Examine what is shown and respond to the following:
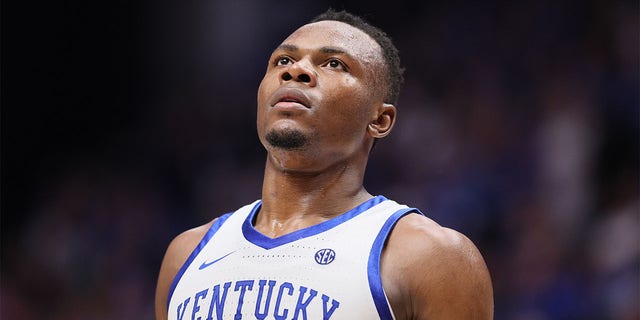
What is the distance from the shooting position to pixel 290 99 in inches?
140

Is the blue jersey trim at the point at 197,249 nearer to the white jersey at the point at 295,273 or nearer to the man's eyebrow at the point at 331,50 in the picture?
the white jersey at the point at 295,273

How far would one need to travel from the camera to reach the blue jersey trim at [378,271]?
3137 mm

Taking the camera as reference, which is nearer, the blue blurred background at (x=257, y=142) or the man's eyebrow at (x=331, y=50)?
the man's eyebrow at (x=331, y=50)

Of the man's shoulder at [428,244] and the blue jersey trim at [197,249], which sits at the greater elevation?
the man's shoulder at [428,244]

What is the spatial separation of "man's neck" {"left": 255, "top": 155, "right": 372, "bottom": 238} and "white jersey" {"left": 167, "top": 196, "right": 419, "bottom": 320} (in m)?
0.08

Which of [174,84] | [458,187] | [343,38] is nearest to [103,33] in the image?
[174,84]

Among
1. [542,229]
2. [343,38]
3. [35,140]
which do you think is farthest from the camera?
[35,140]

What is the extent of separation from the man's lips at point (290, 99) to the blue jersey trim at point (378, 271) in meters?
0.58

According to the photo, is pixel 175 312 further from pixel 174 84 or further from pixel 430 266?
pixel 174 84

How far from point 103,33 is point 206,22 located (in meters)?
1.30

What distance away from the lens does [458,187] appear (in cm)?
763

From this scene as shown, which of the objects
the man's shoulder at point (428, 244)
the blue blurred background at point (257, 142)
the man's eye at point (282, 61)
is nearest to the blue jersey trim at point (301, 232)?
the man's shoulder at point (428, 244)

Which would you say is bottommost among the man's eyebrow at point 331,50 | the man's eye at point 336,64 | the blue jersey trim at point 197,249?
the blue jersey trim at point 197,249

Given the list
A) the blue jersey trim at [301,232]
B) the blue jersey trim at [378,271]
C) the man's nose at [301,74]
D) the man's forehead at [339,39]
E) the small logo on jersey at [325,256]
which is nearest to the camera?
the blue jersey trim at [378,271]
